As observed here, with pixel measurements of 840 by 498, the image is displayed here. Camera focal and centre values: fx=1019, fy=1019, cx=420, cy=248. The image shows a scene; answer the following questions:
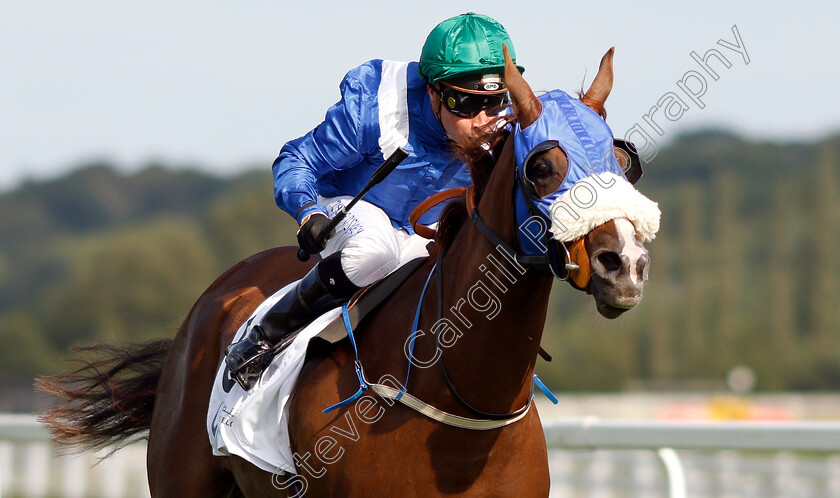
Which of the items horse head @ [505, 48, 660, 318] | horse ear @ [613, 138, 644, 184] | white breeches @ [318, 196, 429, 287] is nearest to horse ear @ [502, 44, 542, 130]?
horse head @ [505, 48, 660, 318]

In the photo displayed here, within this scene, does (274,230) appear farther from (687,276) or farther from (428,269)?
(428,269)

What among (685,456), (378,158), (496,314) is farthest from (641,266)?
(685,456)

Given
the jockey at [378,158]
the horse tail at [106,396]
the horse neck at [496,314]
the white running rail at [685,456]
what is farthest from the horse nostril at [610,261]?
the horse tail at [106,396]

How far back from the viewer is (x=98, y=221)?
192 ft

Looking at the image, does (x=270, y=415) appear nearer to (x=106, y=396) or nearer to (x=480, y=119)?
(x=480, y=119)

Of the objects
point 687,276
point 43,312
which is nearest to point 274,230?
point 43,312

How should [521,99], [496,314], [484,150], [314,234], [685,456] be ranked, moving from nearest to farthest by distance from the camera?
1. [521,99]
2. [496,314]
3. [484,150]
4. [314,234]
5. [685,456]

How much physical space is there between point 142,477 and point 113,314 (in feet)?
117

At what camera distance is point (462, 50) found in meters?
3.43

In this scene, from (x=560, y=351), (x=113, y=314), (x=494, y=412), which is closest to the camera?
(x=494, y=412)

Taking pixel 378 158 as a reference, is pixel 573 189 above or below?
above

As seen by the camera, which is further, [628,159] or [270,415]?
[270,415]

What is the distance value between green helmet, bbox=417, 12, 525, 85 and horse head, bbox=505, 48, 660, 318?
24.2 inches

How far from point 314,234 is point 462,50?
31.3 inches
